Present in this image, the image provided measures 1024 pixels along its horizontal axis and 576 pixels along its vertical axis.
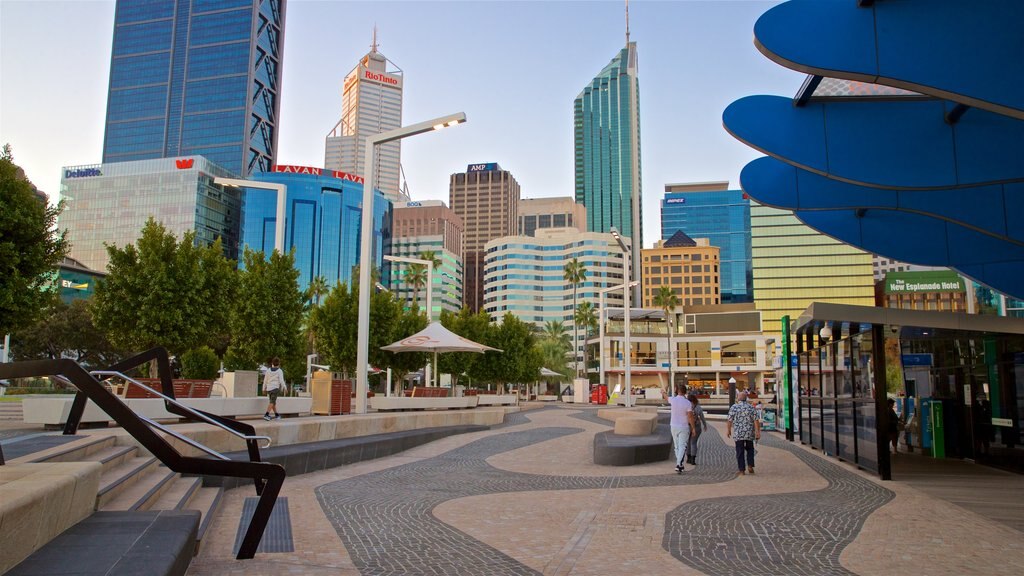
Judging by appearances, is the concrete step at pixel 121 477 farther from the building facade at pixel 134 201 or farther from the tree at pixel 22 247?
the building facade at pixel 134 201

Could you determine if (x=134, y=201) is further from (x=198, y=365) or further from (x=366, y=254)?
(x=366, y=254)

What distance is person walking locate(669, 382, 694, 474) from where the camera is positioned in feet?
45.8

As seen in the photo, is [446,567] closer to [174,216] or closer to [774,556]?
[774,556]

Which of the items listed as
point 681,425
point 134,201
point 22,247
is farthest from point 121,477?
point 134,201

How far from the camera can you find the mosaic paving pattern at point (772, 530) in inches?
259

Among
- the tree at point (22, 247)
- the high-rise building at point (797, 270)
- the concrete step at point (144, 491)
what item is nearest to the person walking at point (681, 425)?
the concrete step at point (144, 491)

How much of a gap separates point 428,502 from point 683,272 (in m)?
168

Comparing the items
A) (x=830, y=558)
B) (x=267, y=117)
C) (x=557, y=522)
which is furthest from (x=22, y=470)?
(x=267, y=117)

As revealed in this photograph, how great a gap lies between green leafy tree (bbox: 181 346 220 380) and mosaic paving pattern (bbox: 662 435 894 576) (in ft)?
79.3

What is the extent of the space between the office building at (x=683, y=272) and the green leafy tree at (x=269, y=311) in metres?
149

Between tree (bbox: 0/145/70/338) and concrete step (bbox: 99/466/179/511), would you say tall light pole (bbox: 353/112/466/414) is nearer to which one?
tree (bbox: 0/145/70/338)

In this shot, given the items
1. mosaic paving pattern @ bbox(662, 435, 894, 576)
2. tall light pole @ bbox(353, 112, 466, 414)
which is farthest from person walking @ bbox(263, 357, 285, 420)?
mosaic paving pattern @ bbox(662, 435, 894, 576)

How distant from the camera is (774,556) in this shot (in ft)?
22.5

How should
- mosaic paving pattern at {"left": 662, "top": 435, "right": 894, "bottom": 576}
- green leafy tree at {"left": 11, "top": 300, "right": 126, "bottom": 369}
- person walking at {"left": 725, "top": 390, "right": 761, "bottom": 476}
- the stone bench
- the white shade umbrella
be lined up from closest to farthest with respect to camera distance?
the stone bench < mosaic paving pattern at {"left": 662, "top": 435, "right": 894, "bottom": 576} < person walking at {"left": 725, "top": 390, "right": 761, "bottom": 476} < the white shade umbrella < green leafy tree at {"left": 11, "top": 300, "right": 126, "bottom": 369}
